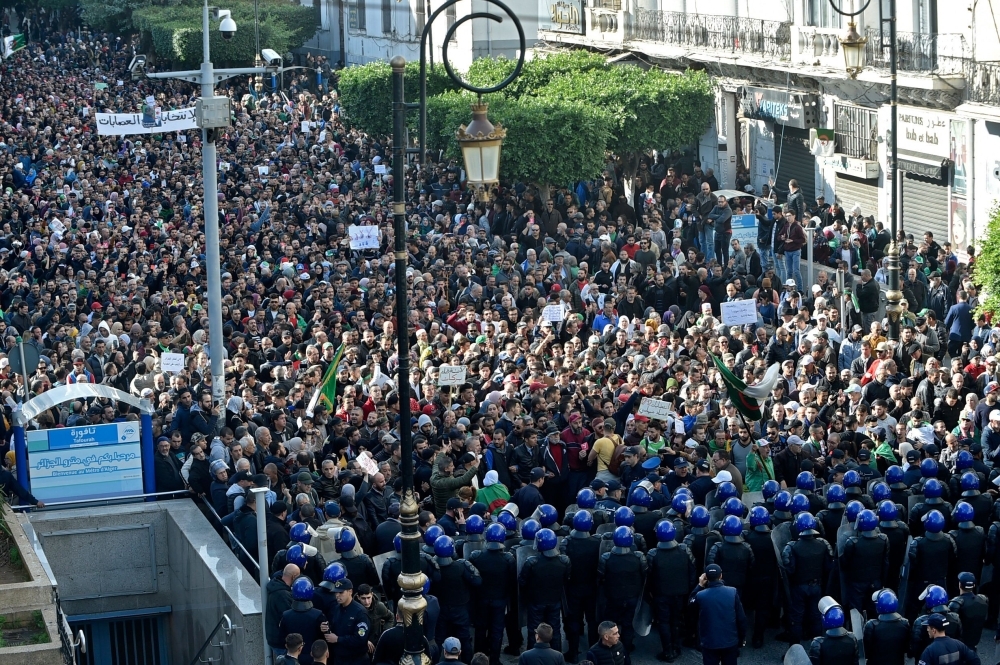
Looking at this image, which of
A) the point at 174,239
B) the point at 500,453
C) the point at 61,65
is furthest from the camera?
the point at 61,65

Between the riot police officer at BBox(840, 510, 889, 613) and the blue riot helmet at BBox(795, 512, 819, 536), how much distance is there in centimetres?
31

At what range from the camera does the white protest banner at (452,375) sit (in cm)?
2005

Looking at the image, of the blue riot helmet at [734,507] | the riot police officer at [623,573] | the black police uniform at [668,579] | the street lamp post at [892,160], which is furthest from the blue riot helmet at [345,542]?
the street lamp post at [892,160]

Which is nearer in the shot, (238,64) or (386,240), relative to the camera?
(386,240)

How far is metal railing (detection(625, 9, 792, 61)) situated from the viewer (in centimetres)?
3569

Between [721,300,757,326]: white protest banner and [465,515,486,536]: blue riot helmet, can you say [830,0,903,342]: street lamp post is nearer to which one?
[721,300,757,326]: white protest banner

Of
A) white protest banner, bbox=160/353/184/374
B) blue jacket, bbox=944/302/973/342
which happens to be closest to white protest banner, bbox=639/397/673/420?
blue jacket, bbox=944/302/973/342

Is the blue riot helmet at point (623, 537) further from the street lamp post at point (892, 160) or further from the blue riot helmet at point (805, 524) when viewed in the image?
the street lamp post at point (892, 160)

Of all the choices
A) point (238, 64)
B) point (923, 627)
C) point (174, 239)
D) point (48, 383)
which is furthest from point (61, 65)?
point (923, 627)

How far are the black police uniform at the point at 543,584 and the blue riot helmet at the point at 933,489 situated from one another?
10.6 feet

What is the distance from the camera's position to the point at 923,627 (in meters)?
13.2

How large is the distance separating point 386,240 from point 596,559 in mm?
15944

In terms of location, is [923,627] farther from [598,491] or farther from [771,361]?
[771,361]

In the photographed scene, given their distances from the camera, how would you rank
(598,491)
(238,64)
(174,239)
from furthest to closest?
(238,64) < (174,239) < (598,491)
